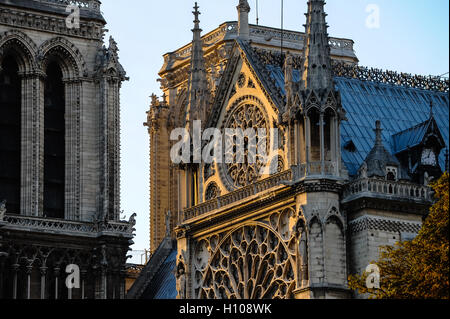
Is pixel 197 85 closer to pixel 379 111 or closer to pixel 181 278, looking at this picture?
pixel 379 111

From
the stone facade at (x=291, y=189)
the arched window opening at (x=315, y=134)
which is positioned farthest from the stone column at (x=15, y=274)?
the arched window opening at (x=315, y=134)

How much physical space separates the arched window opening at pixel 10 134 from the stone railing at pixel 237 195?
17267mm

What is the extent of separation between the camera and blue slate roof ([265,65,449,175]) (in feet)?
229

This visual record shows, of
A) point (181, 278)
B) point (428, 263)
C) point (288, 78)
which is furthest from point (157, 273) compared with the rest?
point (428, 263)

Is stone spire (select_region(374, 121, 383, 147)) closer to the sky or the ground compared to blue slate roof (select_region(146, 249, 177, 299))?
closer to the sky

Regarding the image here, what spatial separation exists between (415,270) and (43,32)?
39022 millimetres

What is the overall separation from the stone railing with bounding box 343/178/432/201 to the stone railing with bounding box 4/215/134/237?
2487 centimetres

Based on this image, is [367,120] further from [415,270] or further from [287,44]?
[287,44]

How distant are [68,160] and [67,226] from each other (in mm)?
3850

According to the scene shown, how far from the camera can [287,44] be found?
95375mm

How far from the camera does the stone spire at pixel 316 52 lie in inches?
2596

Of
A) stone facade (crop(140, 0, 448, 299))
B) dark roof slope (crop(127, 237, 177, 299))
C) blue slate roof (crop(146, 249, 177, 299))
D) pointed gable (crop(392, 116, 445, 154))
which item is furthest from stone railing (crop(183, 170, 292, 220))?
dark roof slope (crop(127, 237, 177, 299))

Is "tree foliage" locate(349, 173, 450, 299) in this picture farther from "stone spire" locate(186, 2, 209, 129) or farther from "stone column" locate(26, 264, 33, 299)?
"stone column" locate(26, 264, 33, 299)
